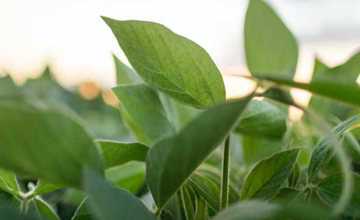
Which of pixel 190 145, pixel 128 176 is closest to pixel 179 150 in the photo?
pixel 190 145

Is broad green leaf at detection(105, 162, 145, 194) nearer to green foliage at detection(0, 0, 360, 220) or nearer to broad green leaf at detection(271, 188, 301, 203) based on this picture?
green foliage at detection(0, 0, 360, 220)

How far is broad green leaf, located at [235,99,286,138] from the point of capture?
209mm

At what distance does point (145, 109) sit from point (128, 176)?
8 cm

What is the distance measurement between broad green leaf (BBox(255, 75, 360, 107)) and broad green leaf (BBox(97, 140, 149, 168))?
70 millimetres

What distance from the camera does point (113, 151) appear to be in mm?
189

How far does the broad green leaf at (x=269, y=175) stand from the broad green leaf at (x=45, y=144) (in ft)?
0.24

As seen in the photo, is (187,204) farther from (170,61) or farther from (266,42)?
(266,42)

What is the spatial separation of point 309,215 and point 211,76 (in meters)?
0.07

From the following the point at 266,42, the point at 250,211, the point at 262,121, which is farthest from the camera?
the point at 266,42

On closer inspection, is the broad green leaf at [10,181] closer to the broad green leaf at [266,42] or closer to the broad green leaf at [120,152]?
the broad green leaf at [120,152]

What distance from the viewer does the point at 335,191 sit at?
7.7 inches

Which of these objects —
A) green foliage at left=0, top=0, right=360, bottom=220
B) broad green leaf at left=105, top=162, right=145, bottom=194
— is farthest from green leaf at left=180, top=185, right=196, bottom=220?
broad green leaf at left=105, top=162, right=145, bottom=194

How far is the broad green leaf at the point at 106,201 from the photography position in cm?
12

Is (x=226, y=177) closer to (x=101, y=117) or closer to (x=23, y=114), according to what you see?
(x=23, y=114)
